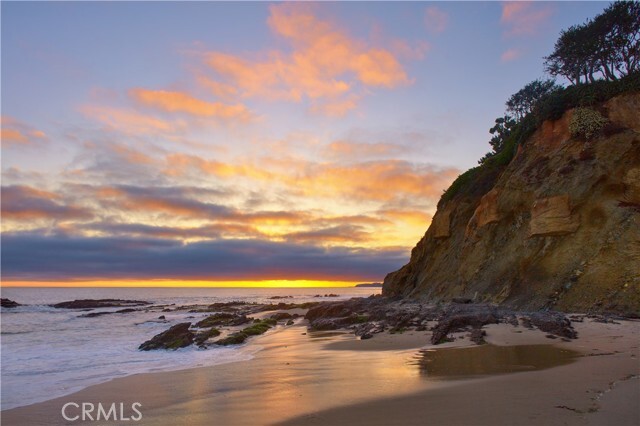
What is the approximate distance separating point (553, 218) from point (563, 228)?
2.24 ft

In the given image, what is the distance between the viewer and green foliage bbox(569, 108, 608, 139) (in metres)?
19.9

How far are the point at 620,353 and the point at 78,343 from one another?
22317 millimetres

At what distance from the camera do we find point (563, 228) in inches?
727

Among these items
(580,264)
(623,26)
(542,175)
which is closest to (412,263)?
(542,175)

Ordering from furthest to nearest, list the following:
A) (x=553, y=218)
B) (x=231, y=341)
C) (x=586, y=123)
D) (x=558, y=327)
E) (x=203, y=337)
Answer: (x=586, y=123) → (x=203, y=337) → (x=553, y=218) → (x=231, y=341) → (x=558, y=327)

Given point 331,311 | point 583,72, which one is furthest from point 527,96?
point 331,311

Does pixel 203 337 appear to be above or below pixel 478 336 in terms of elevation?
below

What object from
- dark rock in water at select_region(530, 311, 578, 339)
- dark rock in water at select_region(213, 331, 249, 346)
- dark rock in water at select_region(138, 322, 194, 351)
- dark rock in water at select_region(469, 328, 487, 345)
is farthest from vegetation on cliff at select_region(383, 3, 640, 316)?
dark rock in water at select_region(138, 322, 194, 351)

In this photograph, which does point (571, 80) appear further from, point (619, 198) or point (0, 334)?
point (0, 334)

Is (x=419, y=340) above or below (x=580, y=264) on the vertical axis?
below

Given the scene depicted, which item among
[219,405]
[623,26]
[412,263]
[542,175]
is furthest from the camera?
[412,263]

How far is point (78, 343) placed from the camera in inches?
806

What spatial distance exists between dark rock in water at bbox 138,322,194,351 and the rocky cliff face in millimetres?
14525

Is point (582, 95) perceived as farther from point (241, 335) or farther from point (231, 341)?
point (231, 341)
